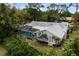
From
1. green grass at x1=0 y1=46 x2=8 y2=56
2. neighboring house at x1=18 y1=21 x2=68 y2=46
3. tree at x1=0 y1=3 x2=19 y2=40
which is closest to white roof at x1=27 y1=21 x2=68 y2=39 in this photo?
neighboring house at x1=18 y1=21 x2=68 y2=46

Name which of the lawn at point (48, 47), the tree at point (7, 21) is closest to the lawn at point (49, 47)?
the lawn at point (48, 47)

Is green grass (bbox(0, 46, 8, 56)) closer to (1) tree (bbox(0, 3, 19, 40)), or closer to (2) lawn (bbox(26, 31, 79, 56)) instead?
(1) tree (bbox(0, 3, 19, 40))

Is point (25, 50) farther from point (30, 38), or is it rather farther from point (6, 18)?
point (6, 18)

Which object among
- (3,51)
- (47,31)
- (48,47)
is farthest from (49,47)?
(3,51)

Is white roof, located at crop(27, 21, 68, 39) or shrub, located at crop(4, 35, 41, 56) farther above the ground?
white roof, located at crop(27, 21, 68, 39)

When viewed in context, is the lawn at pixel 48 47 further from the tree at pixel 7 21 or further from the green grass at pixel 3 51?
the tree at pixel 7 21

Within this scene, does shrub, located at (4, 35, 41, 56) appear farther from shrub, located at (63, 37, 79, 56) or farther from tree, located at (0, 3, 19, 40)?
shrub, located at (63, 37, 79, 56)

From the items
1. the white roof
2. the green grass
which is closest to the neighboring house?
the white roof

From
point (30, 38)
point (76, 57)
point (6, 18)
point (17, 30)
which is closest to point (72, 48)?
point (76, 57)
